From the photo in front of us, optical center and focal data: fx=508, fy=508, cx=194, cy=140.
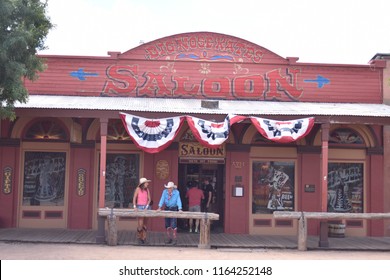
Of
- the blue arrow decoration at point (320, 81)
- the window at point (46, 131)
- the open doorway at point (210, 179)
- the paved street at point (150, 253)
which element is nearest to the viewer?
the paved street at point (150, 253)

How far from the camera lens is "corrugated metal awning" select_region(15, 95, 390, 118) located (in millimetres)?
13070

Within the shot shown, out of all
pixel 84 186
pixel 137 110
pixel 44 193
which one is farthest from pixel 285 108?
pixel 44 193

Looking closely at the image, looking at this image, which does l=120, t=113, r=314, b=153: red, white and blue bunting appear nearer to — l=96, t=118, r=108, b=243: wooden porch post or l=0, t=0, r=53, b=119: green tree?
l=96, t=118, r=108, b=243: wooden porch post

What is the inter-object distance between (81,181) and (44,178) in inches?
44.2

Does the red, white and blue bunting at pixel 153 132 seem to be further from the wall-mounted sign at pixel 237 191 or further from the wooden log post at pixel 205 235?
the wall-mounted sign at pixel 237 191

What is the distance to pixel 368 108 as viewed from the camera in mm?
14578

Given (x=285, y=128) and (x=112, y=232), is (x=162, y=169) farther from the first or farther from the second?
(x=285, y=128)

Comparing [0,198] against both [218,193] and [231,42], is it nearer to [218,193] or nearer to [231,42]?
[218,193]

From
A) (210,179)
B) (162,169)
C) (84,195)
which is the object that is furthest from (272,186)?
(84,195)

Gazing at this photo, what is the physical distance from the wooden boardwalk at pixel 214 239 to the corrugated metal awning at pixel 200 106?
11.0ft

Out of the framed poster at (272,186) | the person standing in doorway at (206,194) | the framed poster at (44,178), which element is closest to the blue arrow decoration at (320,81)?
the framed poster at (272,186)

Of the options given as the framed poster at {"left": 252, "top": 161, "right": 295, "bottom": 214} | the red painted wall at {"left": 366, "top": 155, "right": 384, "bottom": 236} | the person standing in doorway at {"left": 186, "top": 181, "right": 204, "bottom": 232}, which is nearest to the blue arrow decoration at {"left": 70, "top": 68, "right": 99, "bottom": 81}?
the person standing in doorway at {"left": 186, "top": 181, "right": 204, "bottom": 232}

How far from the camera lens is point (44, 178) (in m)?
15.1

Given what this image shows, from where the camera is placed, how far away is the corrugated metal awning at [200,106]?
1307cm
